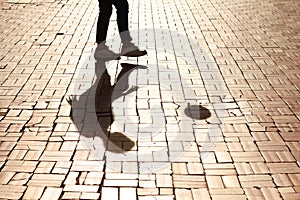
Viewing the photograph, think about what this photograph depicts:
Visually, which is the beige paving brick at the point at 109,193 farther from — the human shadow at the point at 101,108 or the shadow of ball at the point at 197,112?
the shadow of ball at the point at 197,112

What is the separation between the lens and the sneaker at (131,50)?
16.5ft

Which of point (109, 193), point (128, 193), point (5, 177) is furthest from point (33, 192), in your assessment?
point (128, 193)

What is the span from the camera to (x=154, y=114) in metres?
3.68

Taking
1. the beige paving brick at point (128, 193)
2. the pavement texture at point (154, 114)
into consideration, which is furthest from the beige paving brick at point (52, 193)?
the beige paving brick at point (128, 193)

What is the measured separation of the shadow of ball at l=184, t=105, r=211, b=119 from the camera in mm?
3652

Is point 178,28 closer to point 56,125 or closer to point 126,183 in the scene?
point 56,125

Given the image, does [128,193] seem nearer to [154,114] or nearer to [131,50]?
[154,114]

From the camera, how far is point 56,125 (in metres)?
3.48

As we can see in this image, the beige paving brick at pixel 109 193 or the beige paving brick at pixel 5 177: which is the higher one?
the beige paving brick at pixel 109 193

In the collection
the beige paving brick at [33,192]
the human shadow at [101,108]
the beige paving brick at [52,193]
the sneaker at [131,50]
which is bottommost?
the human shadow at [101,108]

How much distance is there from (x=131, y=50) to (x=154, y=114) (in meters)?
1.81

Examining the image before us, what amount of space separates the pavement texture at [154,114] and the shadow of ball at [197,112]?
2cm

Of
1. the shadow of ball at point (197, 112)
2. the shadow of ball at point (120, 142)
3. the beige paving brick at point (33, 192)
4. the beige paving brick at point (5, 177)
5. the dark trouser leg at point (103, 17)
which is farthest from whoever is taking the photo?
the dark trouser leg at point (103, 17)

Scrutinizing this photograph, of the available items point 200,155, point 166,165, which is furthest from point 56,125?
point 200,155
